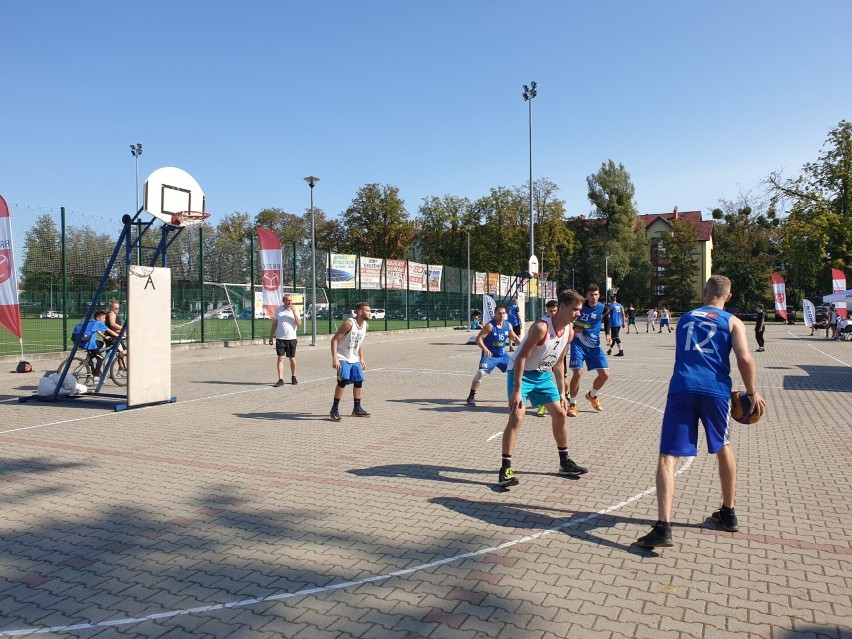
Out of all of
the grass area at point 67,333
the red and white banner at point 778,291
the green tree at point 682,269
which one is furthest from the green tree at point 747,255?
the grass area at point 67,333

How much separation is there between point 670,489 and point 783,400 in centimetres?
825

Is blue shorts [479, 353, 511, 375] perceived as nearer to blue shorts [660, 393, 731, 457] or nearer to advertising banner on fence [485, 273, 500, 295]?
blue shorts [660, 393, 731, 457]

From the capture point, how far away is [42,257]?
63.8ft

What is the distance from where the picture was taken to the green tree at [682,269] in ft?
250

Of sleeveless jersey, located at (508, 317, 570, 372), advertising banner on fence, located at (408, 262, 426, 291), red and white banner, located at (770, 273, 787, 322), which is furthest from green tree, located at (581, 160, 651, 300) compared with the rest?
sleeveless jersey, located at (508, 317, 570, 372)

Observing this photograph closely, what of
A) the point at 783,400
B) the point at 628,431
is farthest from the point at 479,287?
the point at 628,431

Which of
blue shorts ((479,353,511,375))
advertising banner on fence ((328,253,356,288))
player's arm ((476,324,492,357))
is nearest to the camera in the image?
player's arm ((476,324,492,357))

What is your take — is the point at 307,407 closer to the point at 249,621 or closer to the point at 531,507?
the point at 531,507

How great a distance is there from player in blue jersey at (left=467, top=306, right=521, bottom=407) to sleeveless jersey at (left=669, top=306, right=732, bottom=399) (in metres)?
6.12

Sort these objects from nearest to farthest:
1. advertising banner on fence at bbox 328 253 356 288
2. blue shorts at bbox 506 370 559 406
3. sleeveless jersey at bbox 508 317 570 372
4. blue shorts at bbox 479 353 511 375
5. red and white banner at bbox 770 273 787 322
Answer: sleeveless jersey at bbox 508 317 570 372, blue shorts at bbox 506 370 559 406, blue shorts at bbox 479 353 511 375, advertising banner on fence at bbox 328 253 356 288, red and white banner at bbox 770 273 787 322

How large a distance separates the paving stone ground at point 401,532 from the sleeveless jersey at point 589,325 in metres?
1.37

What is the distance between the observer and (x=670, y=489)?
14.9 ft

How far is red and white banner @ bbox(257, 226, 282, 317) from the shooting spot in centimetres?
2330

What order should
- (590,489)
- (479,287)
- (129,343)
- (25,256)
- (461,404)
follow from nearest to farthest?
(590,489) → (129,343) → (461,404) → (25,256) → (479,287)
